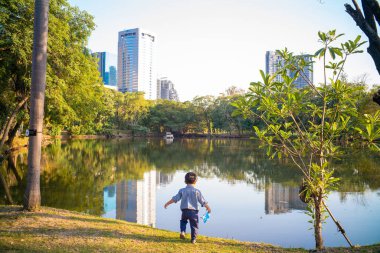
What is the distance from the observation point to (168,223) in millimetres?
8609

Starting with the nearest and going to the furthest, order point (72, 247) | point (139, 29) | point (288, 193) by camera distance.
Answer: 1. point (72, 247)
2. point (288, 193)
3. point (139, 29)

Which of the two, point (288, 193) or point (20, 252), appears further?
point (288, 193)

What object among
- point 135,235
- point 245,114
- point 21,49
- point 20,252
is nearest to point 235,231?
point 135,235

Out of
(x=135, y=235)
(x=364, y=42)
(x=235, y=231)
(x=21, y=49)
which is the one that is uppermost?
(x=21, y=49)

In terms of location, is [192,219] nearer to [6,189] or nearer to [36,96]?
[36,96]

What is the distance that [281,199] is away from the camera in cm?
1152

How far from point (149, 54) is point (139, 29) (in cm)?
1346

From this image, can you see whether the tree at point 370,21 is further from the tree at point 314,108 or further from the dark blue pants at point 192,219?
the dark blue pants at point 192,219

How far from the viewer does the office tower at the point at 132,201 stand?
9055 mm

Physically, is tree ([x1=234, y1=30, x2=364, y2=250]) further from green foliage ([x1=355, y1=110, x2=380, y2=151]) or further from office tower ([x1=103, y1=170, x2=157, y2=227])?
office tower ([x1=103, y1=170, x2=157, y2=227])

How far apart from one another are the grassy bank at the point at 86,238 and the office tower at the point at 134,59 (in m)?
144

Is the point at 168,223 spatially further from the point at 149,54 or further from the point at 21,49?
the point at 149,54

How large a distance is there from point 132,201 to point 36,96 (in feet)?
18.4

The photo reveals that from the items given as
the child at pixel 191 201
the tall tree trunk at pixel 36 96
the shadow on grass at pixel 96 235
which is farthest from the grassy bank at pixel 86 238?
the tall tree trunk at pixel 36 96
